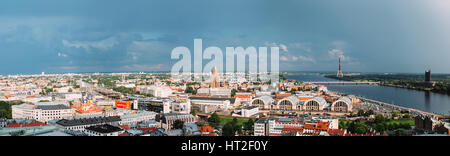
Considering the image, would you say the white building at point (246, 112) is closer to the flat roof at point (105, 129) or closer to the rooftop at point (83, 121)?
the rooftop at point (83, 121)

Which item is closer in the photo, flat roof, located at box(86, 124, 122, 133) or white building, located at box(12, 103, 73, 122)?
flat roof, located at box(86, 124, 122, 133)

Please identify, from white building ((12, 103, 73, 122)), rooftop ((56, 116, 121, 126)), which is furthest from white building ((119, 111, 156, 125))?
white building ((12, 103, 73, 122))

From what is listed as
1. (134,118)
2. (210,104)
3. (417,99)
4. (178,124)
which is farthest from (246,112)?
(417,99)

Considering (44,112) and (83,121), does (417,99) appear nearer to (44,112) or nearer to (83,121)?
(83,121)

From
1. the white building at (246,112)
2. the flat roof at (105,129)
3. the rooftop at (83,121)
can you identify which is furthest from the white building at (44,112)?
the white building at (246,112)

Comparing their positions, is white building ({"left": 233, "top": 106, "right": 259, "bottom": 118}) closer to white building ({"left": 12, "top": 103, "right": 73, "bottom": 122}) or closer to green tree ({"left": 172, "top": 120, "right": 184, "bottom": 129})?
green tree ({"left": 172, "top": 120, "right": 184, "bottom": 129})

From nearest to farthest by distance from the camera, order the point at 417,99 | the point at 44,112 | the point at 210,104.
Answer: the point at 44,112 → the point at 210,104 → the point at 417,99

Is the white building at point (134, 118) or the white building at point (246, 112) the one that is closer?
the white building at point (134, 118)

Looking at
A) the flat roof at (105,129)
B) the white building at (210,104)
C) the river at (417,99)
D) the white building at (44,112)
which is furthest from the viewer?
the river at (417,99)

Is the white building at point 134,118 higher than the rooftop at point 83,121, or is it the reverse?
the rooftop at point 83,121

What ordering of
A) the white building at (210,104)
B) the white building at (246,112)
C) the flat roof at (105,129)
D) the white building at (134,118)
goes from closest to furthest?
the flat roof at (105,129) → the white building at (134,118) → the white building at (246,112) → the white building at (210,104)
